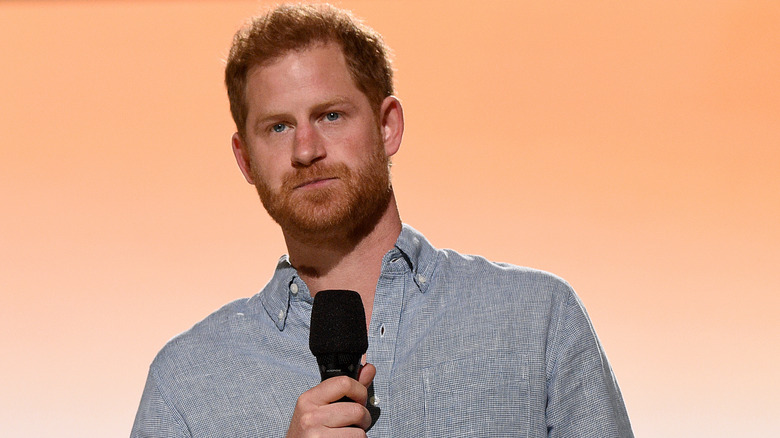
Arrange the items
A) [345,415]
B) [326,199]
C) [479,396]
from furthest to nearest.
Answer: [326,199] < [479,396] < [345,415]

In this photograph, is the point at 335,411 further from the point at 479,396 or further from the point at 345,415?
the point at 479,396

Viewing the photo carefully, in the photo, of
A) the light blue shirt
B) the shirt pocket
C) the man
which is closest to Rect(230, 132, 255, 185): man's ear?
the man

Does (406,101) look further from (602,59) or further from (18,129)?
(18,129)

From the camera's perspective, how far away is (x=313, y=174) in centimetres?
161

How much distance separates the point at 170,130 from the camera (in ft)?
11.2

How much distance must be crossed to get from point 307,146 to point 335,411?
1.86 feet

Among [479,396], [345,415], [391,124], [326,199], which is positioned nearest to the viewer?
[345,415]

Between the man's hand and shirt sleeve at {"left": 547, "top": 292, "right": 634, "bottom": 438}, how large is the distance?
47 cm

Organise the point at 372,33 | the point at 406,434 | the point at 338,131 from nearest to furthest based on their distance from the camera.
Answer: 1. the point at 406,434
2. the point at 338,131
3. the point at 372,33

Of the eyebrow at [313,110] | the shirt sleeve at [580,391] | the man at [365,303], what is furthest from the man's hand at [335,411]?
the eyebrow at [313,110]

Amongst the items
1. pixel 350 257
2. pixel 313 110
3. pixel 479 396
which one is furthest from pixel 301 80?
pixel 479 396

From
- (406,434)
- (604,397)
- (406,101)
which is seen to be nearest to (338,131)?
(406,434)

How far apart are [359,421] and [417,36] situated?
93.0 inches

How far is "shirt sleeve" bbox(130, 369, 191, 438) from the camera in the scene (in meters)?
1.63
